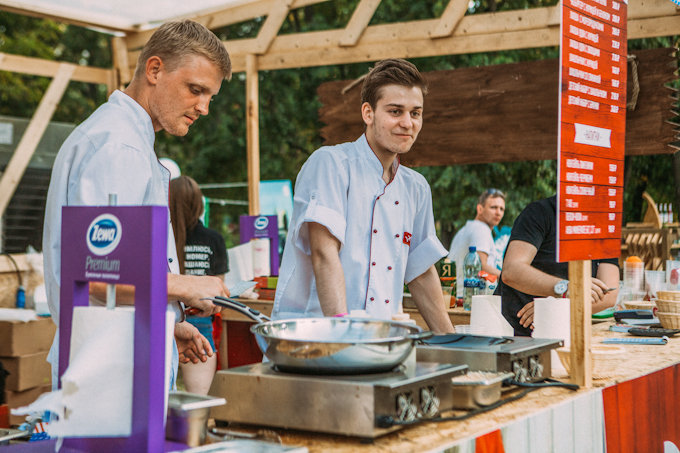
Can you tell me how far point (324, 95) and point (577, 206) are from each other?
405cm

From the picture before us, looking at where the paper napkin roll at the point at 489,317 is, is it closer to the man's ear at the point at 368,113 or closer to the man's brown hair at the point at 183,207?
the man's ear at the point at 368,113

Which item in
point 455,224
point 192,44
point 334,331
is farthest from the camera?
point 455,224

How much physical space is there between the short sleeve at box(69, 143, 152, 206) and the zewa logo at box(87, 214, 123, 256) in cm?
37

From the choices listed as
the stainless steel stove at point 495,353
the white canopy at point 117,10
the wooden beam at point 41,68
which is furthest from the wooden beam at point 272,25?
the stainless steel stove at point 495,353

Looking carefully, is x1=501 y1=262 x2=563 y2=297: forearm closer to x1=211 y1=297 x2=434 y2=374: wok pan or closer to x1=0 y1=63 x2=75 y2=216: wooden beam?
x1=211 y1=297 x2=434 y2=374: wok pan

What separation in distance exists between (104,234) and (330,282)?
1081mm

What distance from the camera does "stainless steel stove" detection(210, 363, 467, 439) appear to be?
121 cm

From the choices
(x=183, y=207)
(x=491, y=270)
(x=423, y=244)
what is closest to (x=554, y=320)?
(x=423, y=244)

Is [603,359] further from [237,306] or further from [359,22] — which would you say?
[359,22]

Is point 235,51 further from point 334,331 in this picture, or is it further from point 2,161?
point 334,331

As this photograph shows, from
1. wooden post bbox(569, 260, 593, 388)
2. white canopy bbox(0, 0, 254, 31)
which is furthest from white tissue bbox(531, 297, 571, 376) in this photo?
white canopy bbox(0, 0, 254, 31)

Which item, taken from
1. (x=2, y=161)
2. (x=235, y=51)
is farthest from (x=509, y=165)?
(x=2, y=161)

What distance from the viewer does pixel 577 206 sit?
1.84 metres

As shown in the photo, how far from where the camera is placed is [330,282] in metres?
2.19
